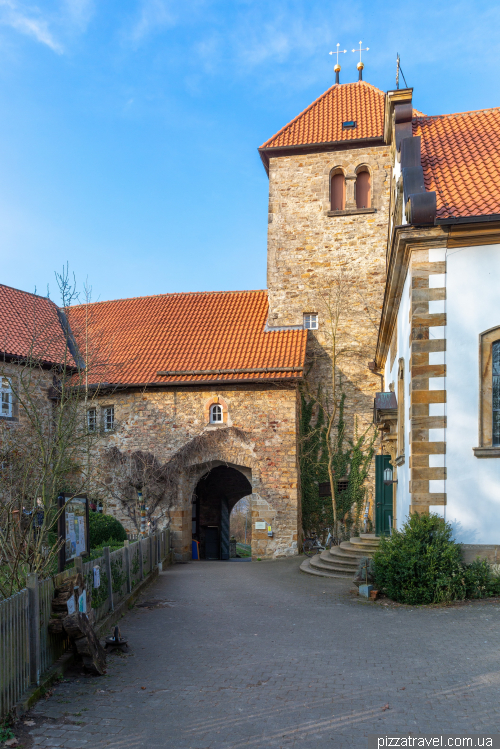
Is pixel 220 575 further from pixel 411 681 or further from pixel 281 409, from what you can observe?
pixel 411 681

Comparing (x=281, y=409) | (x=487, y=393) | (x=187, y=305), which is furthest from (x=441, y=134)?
(x=187, y=305)

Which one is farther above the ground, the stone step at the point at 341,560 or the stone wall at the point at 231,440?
the stone wall at the point at 231,440

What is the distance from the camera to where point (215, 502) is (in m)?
27.2

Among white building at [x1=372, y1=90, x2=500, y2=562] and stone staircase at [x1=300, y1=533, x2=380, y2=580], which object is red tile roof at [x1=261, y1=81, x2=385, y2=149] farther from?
stone staircase at [x1=300, y1=533, x2=380, y2=580]

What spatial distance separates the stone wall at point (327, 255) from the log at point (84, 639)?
1550 centimetres

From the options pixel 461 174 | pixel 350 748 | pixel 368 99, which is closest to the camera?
pixel 350 748

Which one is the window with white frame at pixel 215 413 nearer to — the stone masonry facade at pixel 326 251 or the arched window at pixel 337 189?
the stone masonry facade at pixel 326 251

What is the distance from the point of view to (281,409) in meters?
20.2

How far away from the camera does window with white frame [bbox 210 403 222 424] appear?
68.3ft

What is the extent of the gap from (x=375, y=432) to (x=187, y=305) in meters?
9.12

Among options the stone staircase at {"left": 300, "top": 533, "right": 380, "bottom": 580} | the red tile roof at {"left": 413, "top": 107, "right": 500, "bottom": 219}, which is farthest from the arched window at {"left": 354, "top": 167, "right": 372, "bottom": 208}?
the stone staircase at {"left": 300, "top": 533, "right": 380, "bottom": 580}

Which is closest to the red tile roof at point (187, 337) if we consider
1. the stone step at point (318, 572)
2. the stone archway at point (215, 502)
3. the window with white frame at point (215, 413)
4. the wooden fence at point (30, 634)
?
the window with white frame at point (215, 413)

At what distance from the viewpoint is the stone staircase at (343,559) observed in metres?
14.7

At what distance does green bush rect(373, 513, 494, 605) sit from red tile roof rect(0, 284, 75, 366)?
39.9 ft
